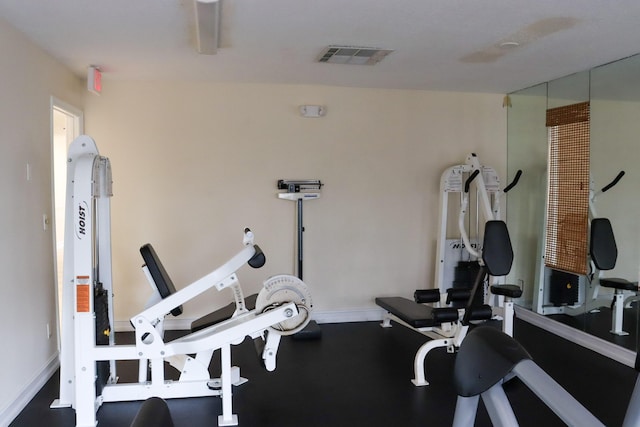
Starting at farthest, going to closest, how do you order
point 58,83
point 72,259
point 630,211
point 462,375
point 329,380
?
point 630,211, point 58,83, point 329,380, point 72,259, point 462,375

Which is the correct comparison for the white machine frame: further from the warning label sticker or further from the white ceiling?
the warning label sticker

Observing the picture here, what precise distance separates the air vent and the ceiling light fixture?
32.4 inches

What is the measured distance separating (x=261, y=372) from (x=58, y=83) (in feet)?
8.63

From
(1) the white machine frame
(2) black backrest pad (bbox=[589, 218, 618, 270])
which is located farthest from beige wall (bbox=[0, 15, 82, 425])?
(2) black backrest pad (bbox=[589, 218, 618, 270])

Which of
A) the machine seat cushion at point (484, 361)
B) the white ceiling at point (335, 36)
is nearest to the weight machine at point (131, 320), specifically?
the white ceiling at point (335, 36)

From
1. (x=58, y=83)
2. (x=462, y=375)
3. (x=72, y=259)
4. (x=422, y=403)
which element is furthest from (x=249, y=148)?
(x=462, y=375)

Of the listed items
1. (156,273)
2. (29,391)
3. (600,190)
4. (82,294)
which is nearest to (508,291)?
(600,190)

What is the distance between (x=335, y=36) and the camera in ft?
9.89

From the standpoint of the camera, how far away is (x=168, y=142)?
427 centimetres

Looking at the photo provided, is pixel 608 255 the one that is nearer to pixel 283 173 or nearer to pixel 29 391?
pixel 283 173

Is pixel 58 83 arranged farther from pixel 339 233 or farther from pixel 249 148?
pixel 339 233

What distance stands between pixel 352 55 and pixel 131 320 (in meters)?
2.33

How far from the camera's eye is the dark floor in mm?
2670

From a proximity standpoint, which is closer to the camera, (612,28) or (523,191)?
(612,28)
